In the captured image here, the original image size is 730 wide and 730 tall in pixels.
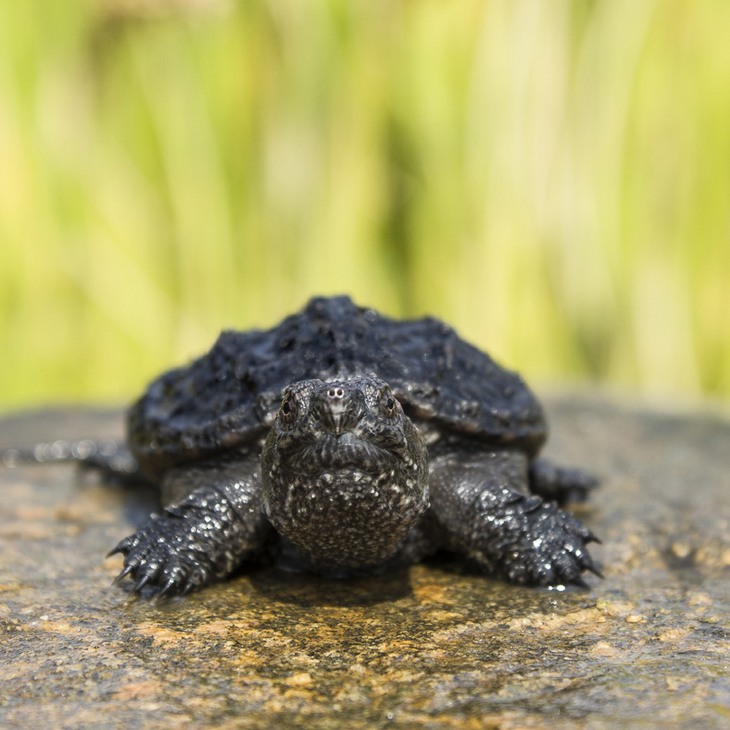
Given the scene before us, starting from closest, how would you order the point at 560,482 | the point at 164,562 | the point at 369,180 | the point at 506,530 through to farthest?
the point at 164,562 < the point at 506,530 < the point at 560,482 < the point at 369,180

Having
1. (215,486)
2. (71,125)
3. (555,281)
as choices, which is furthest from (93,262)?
(215,486)

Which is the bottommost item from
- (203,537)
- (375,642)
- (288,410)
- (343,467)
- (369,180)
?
(375,642)

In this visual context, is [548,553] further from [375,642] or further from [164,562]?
[164,562]

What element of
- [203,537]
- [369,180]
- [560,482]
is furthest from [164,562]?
[369,180]

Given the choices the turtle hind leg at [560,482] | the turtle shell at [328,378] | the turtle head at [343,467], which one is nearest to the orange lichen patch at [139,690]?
the turtle head at [343,467]

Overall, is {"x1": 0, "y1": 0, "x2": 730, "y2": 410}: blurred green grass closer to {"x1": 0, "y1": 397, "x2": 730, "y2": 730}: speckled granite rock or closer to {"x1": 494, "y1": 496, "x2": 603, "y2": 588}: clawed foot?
{"x1": 0, "y1": 397, "x2": 730, "y2": 730}: speckled granite rock

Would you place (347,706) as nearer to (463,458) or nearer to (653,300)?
(463,458)

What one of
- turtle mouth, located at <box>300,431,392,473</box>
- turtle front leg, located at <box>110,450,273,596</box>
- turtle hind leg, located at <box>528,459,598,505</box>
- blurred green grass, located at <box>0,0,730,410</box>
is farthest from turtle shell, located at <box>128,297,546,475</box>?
blurred green grass, located at <box>0,0,730,410</box>

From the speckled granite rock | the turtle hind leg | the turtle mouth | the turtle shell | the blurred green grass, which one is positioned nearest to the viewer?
the speckled granite rock
